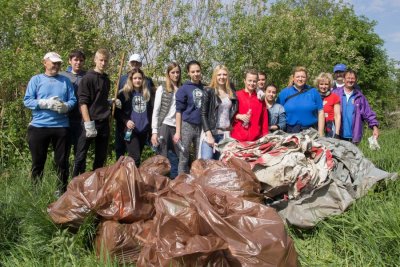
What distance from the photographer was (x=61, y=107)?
500cm

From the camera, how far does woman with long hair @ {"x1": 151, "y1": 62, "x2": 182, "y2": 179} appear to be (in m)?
5.73

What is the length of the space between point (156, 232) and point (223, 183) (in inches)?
37.3

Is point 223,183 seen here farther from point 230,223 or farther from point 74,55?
point 74,55

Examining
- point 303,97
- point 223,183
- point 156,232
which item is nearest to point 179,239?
point 156,232

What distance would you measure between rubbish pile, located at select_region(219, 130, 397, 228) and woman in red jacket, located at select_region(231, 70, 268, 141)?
0.81 m

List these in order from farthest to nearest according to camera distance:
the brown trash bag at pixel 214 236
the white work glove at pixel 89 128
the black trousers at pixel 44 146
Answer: the white work glove at pixel 89 128, the black trousers at pixel 44 146, the brown trash bag at pixel 214 236

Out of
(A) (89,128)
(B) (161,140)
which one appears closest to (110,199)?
(A) (89,128)

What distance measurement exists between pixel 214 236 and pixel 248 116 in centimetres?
257

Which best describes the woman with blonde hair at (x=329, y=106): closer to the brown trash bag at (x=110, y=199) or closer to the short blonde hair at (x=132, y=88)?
the short blonde hair at (x=132, y=88)

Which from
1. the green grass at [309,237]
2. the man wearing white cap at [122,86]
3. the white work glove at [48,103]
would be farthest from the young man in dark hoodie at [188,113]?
the green grass at [309,237]

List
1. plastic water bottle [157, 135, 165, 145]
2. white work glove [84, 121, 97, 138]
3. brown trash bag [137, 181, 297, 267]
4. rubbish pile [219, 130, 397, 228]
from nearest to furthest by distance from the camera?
1. brown trash bag [137, 181, 297, 267]
2. rubbish pile [219, 130, 397, 228]
3. white work glove [84, 121, 97, 138]
4. plastic water bottle [157, 135, 165, 145]

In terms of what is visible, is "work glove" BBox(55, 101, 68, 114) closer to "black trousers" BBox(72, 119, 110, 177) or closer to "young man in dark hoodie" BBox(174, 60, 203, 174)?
"black trousers" BBox(72, 119, 110, 177)

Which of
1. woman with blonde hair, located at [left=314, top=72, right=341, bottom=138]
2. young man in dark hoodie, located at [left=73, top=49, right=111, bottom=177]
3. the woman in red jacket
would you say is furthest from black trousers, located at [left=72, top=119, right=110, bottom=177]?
woman with blonde hair, located at [left=314, top=72, right=341, bottom=138]

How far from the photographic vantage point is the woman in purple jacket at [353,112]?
20.2ft
